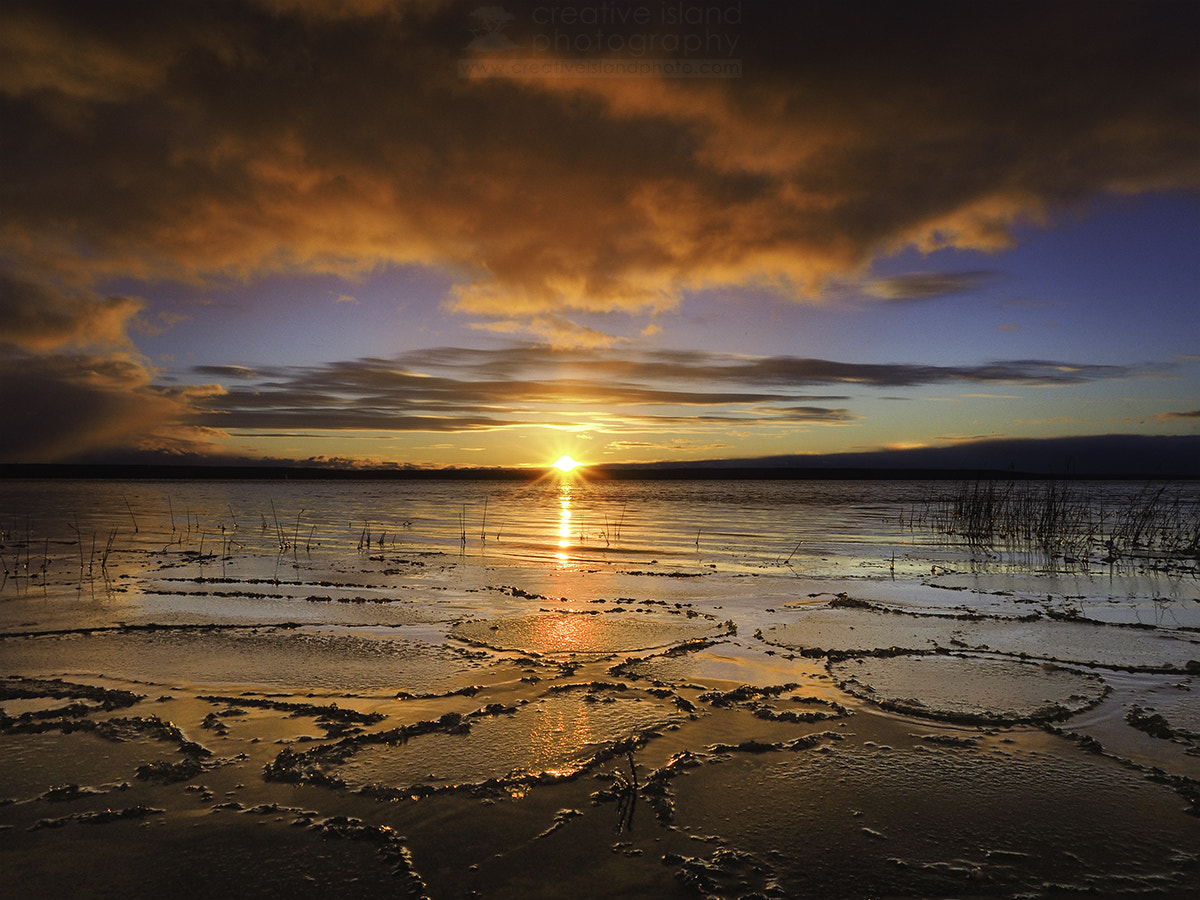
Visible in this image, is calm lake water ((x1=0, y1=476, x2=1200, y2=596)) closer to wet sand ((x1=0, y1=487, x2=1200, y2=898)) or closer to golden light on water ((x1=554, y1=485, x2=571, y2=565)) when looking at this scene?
golden light on water ((x1=554, y1=485, x2=571, y2=565))

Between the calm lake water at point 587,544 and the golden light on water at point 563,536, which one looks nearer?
the calm lake water at point 587,544

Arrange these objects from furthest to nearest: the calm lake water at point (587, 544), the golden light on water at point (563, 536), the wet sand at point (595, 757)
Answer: the golden light on water at point (563, 536), the calm lake water at point (587, 544), the wet sand at point (595, 757)

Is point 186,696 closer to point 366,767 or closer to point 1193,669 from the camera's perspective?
point 366,767

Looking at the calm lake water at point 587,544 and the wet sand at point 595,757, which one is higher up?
the wet sand at point 595,757

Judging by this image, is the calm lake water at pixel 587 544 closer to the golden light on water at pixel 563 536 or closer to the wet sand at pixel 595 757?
the golden light on water at pixel 563 536

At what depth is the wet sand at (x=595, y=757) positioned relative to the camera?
11.3ft

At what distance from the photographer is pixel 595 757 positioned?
4.67 metres

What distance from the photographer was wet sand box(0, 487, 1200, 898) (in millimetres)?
3436

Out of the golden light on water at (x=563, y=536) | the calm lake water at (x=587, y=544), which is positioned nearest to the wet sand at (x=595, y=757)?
the calm lake water at (x=587, y=544)

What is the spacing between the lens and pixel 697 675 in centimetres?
664

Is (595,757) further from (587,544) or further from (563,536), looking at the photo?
(563,536)

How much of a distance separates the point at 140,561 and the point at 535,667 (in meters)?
12.5

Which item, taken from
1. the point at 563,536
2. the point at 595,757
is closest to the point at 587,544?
the point at 563,536

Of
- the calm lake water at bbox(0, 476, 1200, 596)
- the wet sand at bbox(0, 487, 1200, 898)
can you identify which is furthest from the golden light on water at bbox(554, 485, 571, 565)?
the wet sand at bbox(0, 487, 1200, 898)
